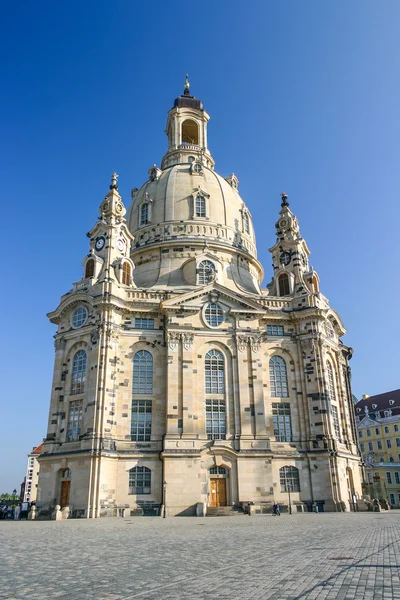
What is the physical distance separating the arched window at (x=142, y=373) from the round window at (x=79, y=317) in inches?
244

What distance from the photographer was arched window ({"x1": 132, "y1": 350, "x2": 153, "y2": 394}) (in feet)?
151

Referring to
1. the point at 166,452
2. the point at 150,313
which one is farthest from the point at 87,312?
the point at 166,452

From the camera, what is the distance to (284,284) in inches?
2221

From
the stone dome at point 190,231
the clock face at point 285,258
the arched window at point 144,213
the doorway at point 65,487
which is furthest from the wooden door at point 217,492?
the arched window at point 144,213

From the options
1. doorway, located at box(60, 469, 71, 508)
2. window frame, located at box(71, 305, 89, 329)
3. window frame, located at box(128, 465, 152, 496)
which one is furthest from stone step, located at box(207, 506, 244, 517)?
window frame, located at box(71, 305, 89, 329)

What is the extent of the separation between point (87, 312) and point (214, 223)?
19687 millimetres

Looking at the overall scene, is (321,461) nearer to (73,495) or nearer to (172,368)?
(172,368)

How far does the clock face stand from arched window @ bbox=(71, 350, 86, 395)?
84.4 feet

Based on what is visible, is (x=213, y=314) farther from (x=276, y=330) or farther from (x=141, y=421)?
(x=141, y=421)

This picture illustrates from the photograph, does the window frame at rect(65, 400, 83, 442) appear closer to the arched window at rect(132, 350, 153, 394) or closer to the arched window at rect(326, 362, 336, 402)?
the arched window at rect(132, 350, 153, 394)

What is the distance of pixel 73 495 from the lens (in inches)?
1603

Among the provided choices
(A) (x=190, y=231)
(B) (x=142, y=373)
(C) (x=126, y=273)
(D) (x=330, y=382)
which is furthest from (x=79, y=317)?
(D) (x=330, y=382)

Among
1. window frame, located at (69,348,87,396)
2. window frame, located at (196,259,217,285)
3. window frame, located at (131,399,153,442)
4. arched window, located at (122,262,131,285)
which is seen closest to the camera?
window frame, located at (131,399,153,442)

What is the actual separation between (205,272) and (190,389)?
13.6 m
